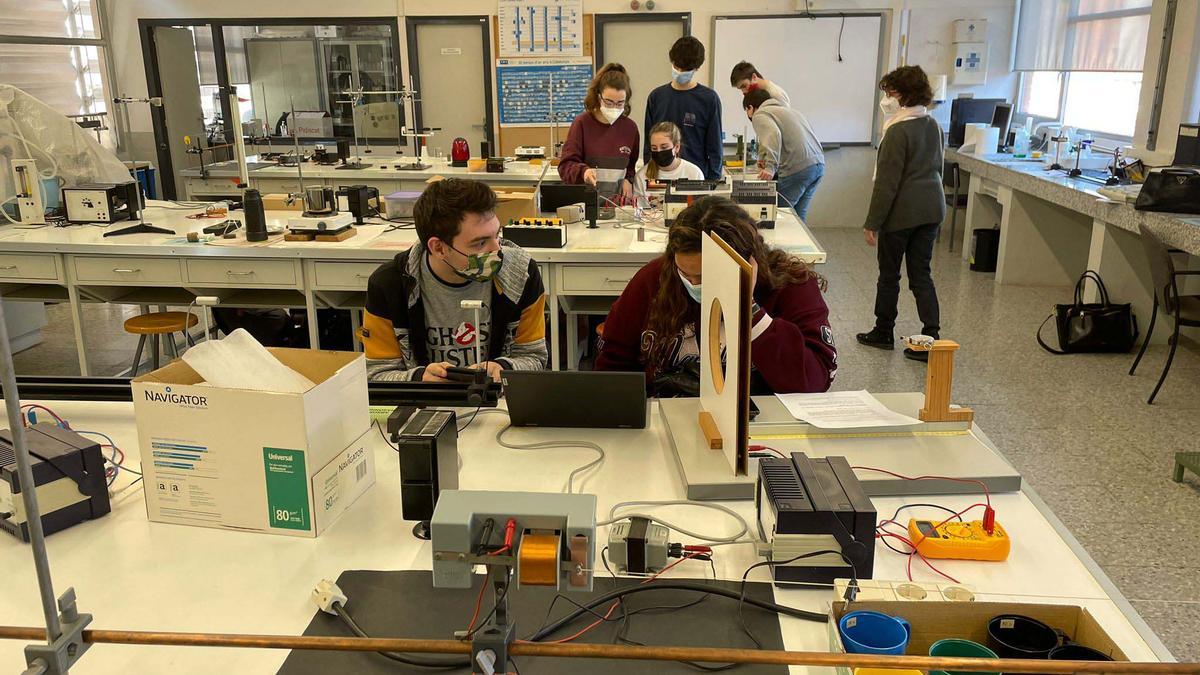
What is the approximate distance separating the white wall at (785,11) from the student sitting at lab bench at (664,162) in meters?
3.36

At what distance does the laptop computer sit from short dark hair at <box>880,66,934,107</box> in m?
3.00

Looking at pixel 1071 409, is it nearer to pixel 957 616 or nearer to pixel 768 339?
pixel 768 339

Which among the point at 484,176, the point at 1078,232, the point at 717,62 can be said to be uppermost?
the point at 717,62

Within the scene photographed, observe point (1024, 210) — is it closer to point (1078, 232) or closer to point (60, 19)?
point (1078, 232)

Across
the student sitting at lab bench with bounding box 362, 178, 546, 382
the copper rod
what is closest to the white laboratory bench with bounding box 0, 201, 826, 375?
the student sitting at lab bench with bounding box 362, 178, 546, 382

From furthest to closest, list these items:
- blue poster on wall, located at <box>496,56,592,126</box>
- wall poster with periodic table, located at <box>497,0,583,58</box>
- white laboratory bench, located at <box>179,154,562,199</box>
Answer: blue poster on wall, located at <box>496,56,592,126</box> → wall poster with periodic table, located at <box>497,0,583,58</box> → white laboratory bench, located at <box>179,154,562,199</box>

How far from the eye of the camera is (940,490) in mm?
1463

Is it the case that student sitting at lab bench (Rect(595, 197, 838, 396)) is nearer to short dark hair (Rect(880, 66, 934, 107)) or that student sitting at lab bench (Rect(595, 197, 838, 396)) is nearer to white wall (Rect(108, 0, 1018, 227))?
short dark hair (Rect(880, 66, 934, 107))

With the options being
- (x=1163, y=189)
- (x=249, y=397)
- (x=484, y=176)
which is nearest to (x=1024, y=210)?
(x=1163, y=189)

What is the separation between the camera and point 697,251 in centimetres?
201

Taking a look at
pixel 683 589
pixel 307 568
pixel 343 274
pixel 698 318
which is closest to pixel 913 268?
pixel 698 318

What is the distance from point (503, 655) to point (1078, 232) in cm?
600

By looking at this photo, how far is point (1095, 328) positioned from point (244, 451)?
424cm

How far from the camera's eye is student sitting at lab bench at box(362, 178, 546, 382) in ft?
6.97
